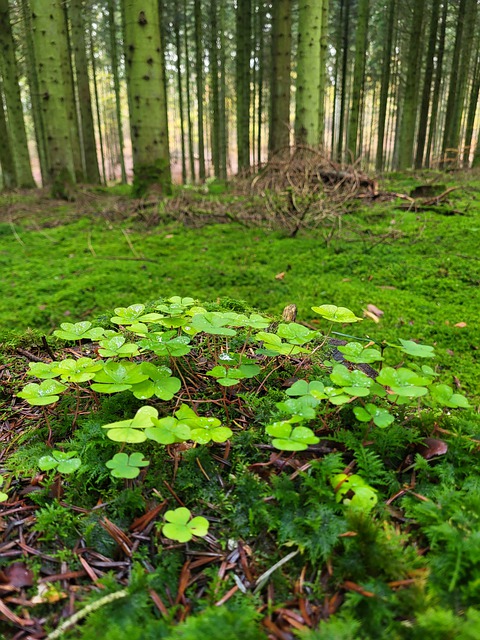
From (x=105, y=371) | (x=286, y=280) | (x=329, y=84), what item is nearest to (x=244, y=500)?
(x=105, y=371)

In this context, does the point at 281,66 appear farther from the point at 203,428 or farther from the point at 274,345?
the point at 203,428

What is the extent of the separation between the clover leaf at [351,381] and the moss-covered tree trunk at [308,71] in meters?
7.16

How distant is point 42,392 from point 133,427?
427mm

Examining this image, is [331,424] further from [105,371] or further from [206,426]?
[105,371]

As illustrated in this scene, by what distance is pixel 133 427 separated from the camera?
122 centimetres

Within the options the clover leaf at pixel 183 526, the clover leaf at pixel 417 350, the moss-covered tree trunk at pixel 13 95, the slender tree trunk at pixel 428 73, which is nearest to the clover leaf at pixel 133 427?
the clover leaf at pixel 183 526

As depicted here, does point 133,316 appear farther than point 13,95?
No

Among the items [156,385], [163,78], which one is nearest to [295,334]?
[156,385]

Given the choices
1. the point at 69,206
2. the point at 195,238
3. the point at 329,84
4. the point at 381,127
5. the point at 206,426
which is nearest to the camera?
the point at 206,426

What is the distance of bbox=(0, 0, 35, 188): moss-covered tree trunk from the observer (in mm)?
11992

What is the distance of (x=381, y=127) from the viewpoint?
15719 millimetres

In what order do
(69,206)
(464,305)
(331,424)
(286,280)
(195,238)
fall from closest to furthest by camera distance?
1. (331,424)
2. (464,305)
3. (286,280)
4. (195,238)
5. (69,206)

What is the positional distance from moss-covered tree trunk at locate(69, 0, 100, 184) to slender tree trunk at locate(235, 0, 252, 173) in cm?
519

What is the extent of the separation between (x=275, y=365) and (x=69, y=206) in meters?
8.04
